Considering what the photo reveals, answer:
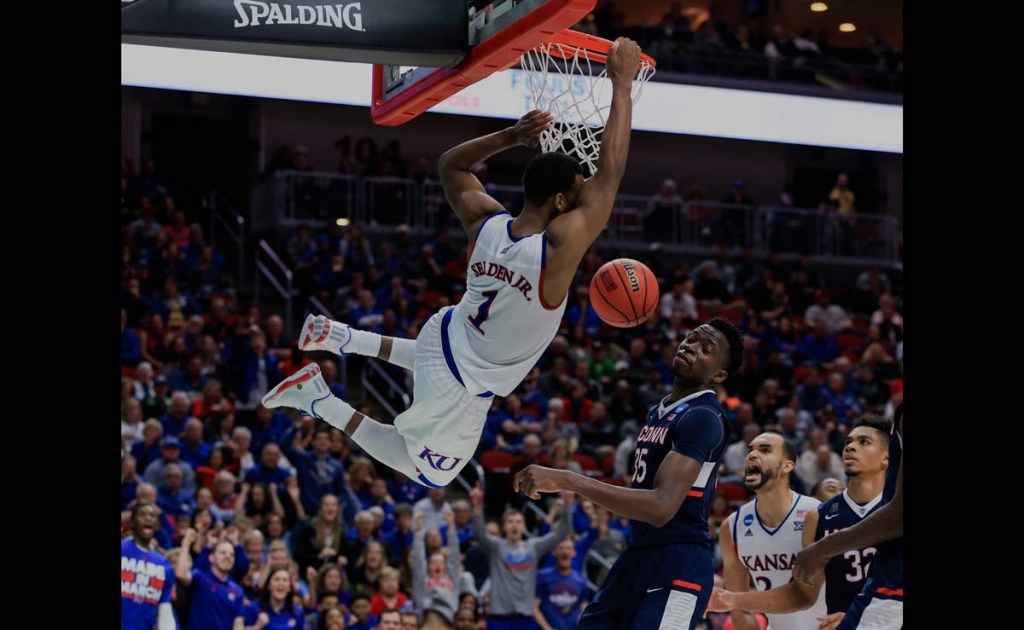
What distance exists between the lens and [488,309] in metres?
5.64

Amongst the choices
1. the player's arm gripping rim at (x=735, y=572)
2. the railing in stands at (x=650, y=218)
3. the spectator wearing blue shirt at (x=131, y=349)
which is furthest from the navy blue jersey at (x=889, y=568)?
the railing in stands at (x=650, y=218)

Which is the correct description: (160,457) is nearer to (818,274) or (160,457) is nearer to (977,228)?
(977,228)

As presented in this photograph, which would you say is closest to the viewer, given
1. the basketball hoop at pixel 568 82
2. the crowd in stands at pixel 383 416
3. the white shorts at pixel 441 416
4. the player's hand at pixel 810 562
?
the player's hand at pixel 810 562

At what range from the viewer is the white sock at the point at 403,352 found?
6.06m

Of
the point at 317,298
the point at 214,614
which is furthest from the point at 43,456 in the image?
the point at 317,298

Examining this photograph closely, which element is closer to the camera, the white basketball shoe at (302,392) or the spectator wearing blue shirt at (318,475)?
the white basketball shoe at (302,392)

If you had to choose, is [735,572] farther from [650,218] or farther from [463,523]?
[650,218]

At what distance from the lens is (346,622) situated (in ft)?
35.0

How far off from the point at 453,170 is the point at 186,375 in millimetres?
8457

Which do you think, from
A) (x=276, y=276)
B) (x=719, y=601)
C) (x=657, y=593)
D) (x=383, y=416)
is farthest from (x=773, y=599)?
(x=276, y=276)

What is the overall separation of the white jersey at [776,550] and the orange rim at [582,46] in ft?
8.08

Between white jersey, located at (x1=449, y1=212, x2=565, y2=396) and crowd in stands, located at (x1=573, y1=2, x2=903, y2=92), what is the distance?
1264cm

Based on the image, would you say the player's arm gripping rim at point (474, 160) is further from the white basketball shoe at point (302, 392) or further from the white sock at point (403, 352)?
the white basketball shoe at point (302, 392)

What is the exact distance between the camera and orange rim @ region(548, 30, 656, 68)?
20.6 feet
